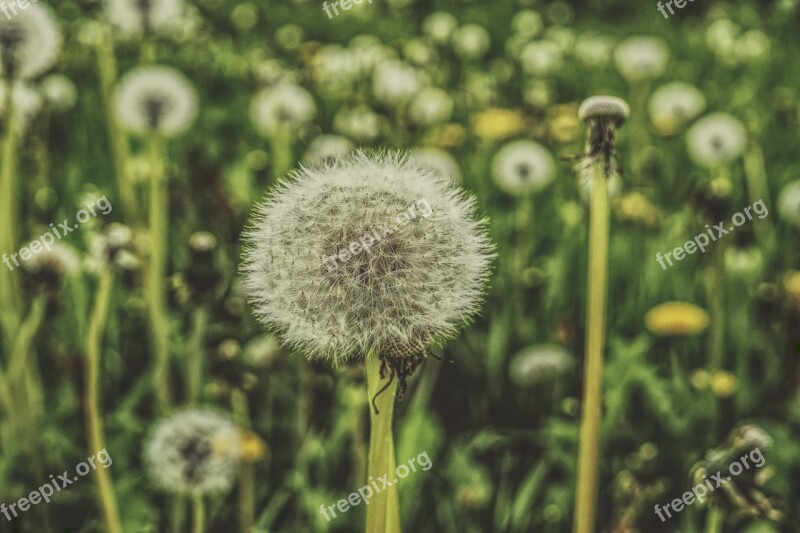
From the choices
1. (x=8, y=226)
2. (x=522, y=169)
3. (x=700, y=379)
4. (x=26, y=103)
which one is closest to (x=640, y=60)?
(x=522, y=169)

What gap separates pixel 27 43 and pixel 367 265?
138 cm

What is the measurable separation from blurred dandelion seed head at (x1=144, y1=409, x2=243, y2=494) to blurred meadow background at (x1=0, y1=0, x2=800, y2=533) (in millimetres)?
19

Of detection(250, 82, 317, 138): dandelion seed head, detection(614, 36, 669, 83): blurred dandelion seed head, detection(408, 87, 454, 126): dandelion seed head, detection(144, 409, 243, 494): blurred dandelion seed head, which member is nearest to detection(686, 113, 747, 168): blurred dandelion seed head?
detection(614, 36, 669, 83): blurred dandelion seed head

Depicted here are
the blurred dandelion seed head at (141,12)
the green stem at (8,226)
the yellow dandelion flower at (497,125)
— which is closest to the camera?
the green stem at (8,226)

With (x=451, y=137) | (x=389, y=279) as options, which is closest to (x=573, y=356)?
(x=389, y=279)

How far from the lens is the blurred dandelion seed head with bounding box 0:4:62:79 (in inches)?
67.2

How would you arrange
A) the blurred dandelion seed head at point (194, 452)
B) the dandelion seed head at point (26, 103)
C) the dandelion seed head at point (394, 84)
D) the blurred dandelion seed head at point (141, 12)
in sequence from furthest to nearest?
the dandelion seed head at point (394, 84)
the dandelion seed head at point (26, 103)
the blurred dandelion seed head at point (141, 12)
the blurred dandelion seed head at point (194, 452)

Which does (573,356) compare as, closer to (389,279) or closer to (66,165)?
(389,279)

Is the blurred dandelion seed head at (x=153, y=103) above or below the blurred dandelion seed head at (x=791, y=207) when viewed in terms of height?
above

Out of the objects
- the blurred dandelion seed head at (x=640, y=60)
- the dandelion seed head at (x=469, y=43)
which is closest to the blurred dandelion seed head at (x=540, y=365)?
the blurred dandelion seed head at (x=640, y=60)

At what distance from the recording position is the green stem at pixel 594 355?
93 centimetres

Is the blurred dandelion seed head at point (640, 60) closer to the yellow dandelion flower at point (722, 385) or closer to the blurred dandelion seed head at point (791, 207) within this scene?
the blurred dandelion seed head at point (791, 207)

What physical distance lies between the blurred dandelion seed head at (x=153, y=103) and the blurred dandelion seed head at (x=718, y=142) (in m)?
1.61

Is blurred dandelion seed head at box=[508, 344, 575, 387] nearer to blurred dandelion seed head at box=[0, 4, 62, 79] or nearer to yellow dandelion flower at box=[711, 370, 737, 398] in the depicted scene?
yellow dandelion flower at box=[711, 370, 737, 398]
